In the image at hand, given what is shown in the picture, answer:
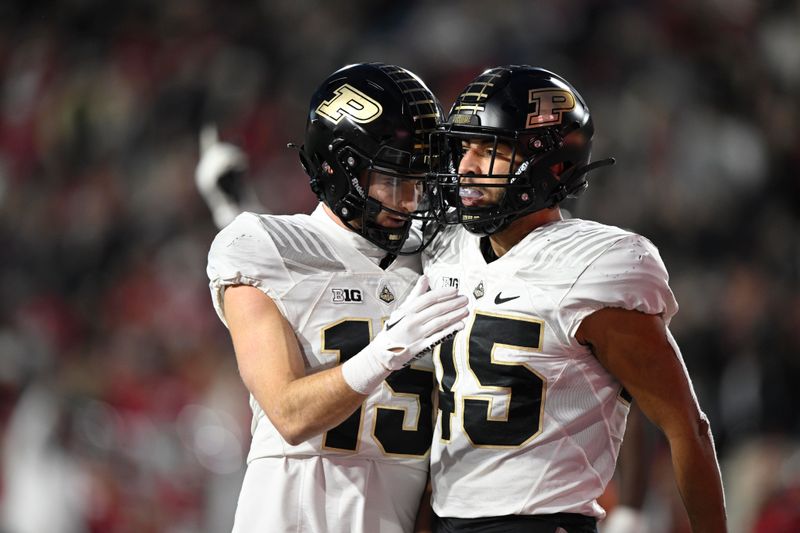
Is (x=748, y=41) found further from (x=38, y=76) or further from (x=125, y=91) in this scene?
(x=38, y=76)

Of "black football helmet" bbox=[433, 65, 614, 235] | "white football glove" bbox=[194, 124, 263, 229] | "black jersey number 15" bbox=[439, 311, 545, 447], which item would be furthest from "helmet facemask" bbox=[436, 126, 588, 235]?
"white football glove" bbox=[194, 124, 263, 229]

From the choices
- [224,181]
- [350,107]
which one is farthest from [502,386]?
[224,181]

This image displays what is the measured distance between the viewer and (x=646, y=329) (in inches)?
83.5

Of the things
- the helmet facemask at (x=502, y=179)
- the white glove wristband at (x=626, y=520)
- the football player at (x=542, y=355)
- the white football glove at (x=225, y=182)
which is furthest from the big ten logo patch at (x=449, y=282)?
the white football glove at (x=225, y=182)

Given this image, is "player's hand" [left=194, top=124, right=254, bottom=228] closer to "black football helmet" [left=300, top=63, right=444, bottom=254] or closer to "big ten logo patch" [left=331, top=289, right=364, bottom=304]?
"black football helmet" [left=300, top=63, right=444, bottom=254]

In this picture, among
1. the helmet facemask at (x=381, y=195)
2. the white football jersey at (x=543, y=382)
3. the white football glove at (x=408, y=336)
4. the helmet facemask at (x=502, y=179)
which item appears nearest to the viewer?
the white football glove at (x=408, y=336)

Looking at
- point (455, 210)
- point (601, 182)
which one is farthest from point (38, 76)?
point (455, 210)

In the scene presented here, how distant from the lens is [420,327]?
2.04 metres

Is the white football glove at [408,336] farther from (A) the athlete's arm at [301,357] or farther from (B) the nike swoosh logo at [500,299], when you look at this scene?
(B) the nike swoosh logo at [500,299]

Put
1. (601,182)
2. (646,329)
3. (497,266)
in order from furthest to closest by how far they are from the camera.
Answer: (601,182)
(497,266)
(646,329)

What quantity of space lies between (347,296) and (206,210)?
4395 millimetres

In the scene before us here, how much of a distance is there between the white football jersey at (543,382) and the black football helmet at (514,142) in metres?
0.12

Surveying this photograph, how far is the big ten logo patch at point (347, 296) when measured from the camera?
2.38 meters

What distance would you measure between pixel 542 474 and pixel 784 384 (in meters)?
3.05
